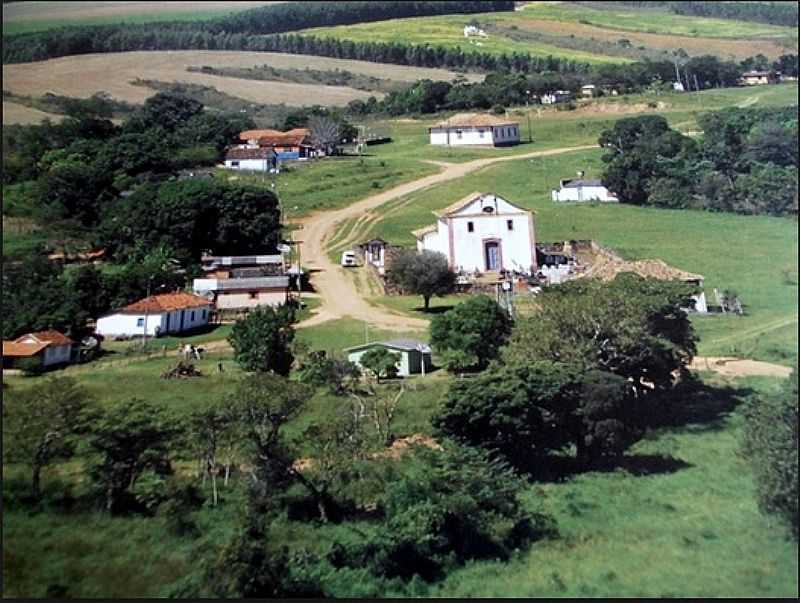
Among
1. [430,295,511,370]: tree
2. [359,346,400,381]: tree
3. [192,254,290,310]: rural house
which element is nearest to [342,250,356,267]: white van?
[192,254,290,310]: rural house

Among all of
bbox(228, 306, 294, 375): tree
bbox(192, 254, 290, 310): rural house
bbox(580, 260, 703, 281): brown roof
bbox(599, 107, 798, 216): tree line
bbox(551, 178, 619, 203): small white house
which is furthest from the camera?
bbox(551, 178, 619, 203): small white house

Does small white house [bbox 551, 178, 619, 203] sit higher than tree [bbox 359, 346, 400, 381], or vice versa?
small white house [bbox 551, 178, 619, 203]

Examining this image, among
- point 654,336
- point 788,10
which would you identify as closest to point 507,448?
point 654,336

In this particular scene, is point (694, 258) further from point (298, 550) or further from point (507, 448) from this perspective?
point (298, 550)

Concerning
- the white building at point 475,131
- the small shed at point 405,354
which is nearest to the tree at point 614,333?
the small shed at point 405,354

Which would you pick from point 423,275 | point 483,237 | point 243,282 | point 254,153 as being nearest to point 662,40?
point 483,237

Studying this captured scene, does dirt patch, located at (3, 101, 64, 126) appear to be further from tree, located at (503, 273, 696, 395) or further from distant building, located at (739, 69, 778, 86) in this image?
distant building, located at (739, 69, 778, 86)
